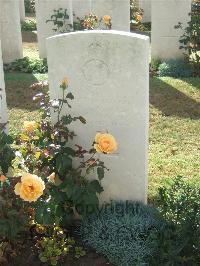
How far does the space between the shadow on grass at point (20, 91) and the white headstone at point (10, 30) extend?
3.36ft

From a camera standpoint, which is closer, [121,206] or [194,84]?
[121,206]

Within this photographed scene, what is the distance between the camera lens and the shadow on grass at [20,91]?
23.7 feet

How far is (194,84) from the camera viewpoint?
7.89 m

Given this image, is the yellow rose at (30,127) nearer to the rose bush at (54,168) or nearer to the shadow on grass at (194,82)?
the rose bush at (54,168)

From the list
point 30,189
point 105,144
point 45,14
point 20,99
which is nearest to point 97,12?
point 45,14

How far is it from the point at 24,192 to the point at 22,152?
0.57m

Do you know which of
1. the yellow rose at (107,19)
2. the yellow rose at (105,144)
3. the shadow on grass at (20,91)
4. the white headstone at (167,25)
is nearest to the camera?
the yellow rose at (105,144)

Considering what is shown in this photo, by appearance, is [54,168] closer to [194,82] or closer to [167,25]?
[194,82]

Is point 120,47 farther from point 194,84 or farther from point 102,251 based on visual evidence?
point 194,84

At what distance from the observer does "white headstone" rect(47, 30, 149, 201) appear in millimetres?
3508

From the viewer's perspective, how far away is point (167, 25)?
930 cm

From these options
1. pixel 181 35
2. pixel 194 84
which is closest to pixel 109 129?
pixel 194 84

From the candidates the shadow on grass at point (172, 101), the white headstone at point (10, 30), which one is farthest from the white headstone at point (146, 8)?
the shadow on grass at point (172, 101)

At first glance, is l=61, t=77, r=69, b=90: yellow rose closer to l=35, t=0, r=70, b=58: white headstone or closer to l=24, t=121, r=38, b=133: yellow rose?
l=24, t=121, r=38, b=133: yellow rose
